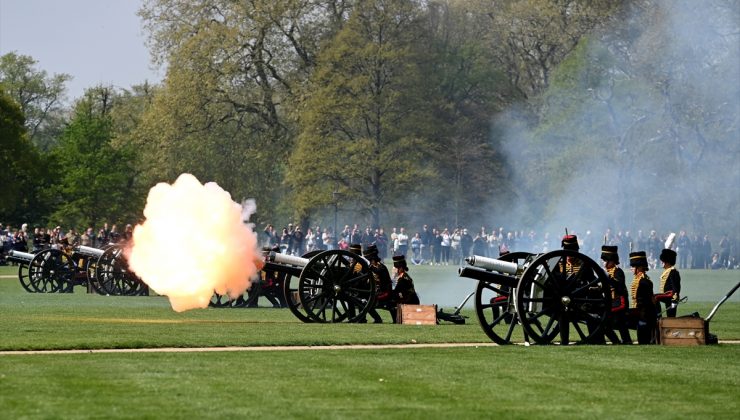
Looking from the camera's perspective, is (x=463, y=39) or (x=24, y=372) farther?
(x=463, y=39)

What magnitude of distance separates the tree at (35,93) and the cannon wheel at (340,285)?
260ft

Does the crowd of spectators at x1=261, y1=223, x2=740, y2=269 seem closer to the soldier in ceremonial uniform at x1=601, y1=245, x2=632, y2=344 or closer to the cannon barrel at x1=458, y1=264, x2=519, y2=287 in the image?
the soldier in ceremonial uniform at x1=601, y1=245, x2=632, y2=344

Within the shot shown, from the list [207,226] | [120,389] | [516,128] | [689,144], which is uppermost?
[516,128]

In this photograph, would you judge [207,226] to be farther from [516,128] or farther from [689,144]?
[516,128]

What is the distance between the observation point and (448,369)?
624 inches

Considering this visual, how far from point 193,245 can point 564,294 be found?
28.2 feet

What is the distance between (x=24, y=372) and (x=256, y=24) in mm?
58890

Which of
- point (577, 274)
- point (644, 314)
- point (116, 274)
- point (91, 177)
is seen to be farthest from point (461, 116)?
point (577, 274)

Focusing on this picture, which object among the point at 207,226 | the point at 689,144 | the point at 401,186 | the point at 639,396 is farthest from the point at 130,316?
the point at 401,186

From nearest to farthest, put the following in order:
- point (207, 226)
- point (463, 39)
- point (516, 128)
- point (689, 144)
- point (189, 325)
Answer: point (189, 325) < point (207, 226) < point (689, 144) < point (516, 128) < point (463, 39)

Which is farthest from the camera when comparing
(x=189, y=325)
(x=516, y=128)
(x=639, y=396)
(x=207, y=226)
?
(x=516, y=128)

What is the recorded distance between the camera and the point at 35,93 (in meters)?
103

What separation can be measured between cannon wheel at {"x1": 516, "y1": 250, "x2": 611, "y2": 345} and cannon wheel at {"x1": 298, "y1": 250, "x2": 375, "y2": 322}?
5.92 metres

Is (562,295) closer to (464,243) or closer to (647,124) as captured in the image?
(647,124)
